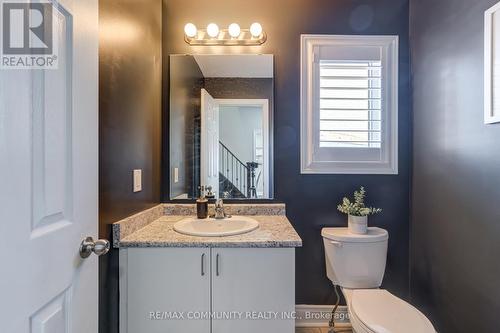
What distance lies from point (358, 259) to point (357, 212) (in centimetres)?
28

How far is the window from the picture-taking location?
1.91 meters

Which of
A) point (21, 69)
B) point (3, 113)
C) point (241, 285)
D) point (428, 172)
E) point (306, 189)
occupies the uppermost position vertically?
point (21, 69)

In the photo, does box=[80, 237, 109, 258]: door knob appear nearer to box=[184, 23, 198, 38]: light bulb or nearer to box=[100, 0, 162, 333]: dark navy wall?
box=[100, 0, 162, 333]: dark navy wall

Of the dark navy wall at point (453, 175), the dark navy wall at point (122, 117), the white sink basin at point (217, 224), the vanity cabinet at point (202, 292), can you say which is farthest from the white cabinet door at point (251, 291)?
the dark navy wall at point (453, 175)

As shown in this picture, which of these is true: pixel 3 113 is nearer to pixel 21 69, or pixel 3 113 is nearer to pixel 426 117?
pixel 21 69

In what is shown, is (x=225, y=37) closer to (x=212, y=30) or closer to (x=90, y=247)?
(x=212, y=30)

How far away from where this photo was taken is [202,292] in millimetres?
1272

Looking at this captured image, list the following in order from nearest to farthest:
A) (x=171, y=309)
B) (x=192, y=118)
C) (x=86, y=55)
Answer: (x=86, y=55), (x=171, y=309), (x=192, y=118)

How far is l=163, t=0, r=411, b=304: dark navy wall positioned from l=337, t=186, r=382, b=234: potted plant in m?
0.10

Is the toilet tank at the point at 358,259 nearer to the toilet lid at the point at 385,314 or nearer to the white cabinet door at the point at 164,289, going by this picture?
the toilet lid at the point at 385,314

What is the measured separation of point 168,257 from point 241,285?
361mm

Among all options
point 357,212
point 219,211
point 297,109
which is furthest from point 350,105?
point 219,211

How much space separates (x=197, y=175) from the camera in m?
1.90

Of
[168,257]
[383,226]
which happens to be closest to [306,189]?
[383,226]
